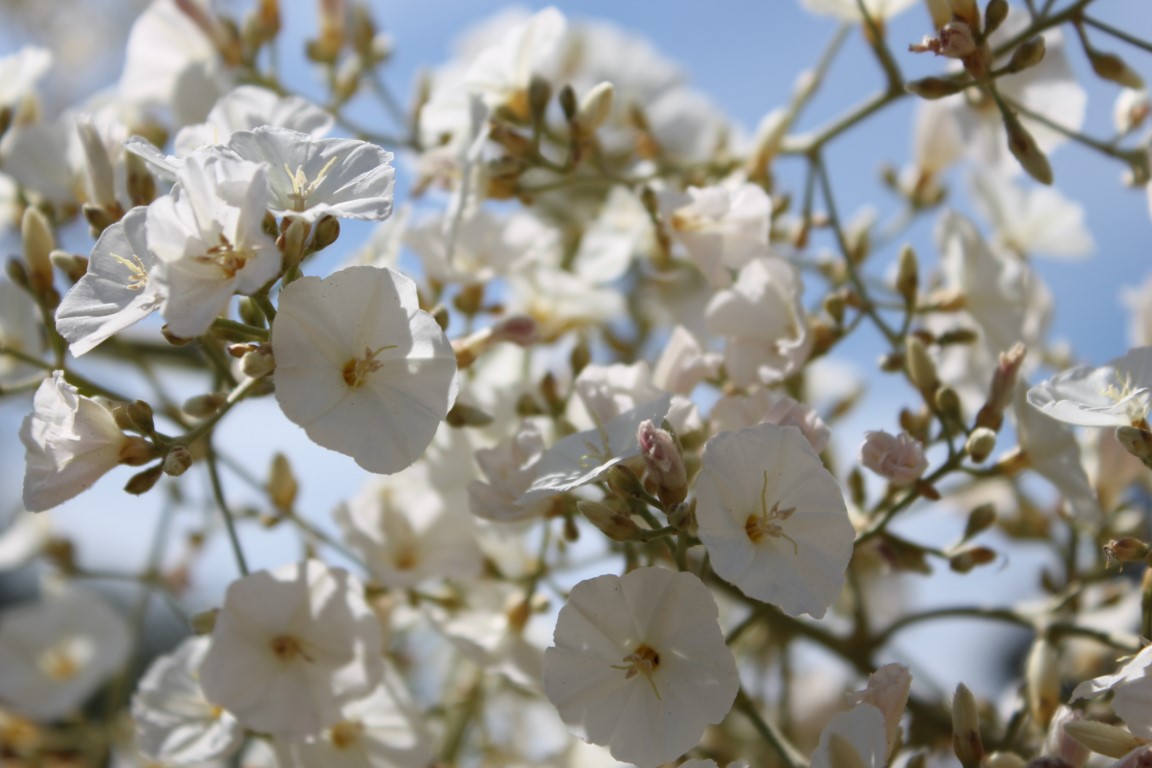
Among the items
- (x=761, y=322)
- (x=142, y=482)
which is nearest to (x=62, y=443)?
(x=142, y=482)

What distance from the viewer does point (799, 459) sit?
1008 mm

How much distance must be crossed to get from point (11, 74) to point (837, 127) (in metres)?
1.20

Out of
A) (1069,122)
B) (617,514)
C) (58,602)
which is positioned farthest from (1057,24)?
(58,602)

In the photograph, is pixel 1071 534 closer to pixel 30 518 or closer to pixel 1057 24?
pixel 1057 24

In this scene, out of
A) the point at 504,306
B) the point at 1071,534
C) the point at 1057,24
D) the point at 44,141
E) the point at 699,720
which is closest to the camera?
the point at 699,720

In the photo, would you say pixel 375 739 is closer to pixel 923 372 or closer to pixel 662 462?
pixel 662 462

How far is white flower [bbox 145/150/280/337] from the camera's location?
92 cm

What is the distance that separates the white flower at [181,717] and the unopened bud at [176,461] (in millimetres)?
357

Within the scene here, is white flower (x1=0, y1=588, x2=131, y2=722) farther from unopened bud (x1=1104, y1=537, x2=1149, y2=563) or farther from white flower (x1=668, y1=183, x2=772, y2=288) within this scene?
unopened bud (x1=1104, y1=537, x2=1149, y2=563)

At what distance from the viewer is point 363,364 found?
1050mm

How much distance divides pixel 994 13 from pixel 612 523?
698mm

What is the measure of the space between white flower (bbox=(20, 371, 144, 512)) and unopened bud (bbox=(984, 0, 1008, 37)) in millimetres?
994

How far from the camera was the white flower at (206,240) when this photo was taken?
0.92 m

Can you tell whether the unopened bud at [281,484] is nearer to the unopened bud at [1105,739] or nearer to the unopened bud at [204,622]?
the unopened bud at [204,622]
